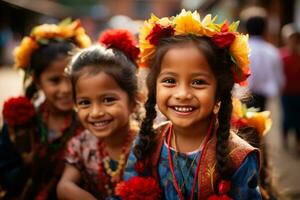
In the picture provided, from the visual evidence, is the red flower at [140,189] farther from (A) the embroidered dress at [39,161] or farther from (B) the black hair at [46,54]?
(B) the black hair at [46,54]

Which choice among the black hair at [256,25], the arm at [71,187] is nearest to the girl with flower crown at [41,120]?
the arm at [71,187]

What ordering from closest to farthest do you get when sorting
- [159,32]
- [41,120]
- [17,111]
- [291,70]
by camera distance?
[159,32]
[17,111]
[41,120]
[291,70]

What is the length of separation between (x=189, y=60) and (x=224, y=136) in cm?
43

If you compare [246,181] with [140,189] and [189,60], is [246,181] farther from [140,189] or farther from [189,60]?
[189,60]

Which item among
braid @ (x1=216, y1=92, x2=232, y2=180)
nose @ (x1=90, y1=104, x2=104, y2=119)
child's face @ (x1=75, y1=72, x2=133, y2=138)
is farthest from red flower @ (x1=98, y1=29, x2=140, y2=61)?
braid @ (x1=216, y1=92, x2=232, y2=180)

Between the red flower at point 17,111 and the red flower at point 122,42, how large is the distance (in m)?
0.87

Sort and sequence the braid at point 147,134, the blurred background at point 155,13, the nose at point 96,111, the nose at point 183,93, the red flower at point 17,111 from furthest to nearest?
1. the blurred background at point 155,13
2. the red flower at point 17,111
3. the nose at point 96,111
4. the braid at point 147,134
5. the nose at point 183,93

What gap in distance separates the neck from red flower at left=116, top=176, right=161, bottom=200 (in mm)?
236

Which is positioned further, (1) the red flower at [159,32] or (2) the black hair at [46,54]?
(2) the black hair at [46,54]

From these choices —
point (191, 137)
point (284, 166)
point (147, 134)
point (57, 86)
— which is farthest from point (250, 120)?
point (284, 166)

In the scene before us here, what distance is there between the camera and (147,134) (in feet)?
9.16

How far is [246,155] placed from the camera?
2506 millimetres

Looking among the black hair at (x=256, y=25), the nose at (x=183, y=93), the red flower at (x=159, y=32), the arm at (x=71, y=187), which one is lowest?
the arm at (x=71, y=187)

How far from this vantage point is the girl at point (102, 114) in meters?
3.06
